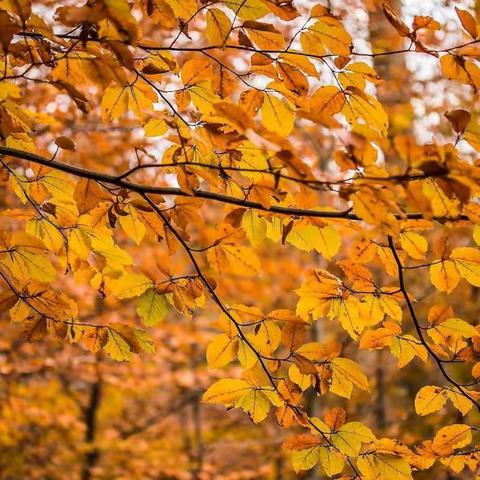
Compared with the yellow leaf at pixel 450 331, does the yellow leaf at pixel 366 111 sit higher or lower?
higher

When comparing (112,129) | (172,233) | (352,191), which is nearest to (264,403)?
(172,233)

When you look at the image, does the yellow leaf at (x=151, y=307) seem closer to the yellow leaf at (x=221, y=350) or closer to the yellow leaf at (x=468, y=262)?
the yellow leaf at (x=221, y=350)

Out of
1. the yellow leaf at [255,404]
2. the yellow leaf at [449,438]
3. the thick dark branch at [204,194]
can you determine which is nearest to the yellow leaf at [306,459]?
the yellow leaf at [255,404]

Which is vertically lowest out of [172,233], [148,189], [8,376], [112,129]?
[8,376]

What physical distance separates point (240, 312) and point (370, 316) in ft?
0.78

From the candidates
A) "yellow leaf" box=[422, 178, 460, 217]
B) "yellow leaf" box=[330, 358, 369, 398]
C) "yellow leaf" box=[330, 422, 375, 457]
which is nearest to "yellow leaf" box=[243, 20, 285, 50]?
"yellow leaf" box=[422, 178, 460, 217]

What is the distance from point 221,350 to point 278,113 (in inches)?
17.3

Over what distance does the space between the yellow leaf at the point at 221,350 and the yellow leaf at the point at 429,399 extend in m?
0.36

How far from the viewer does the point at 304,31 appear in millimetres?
877

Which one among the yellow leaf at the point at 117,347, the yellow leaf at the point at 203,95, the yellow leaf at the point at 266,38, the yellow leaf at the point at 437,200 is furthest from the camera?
the yellow leaf at the point at 117,347

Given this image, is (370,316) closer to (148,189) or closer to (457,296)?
(148,189)

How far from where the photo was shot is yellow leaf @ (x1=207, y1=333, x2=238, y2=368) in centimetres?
101

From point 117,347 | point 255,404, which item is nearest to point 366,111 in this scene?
point 255,404

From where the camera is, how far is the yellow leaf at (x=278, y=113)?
927 mm
